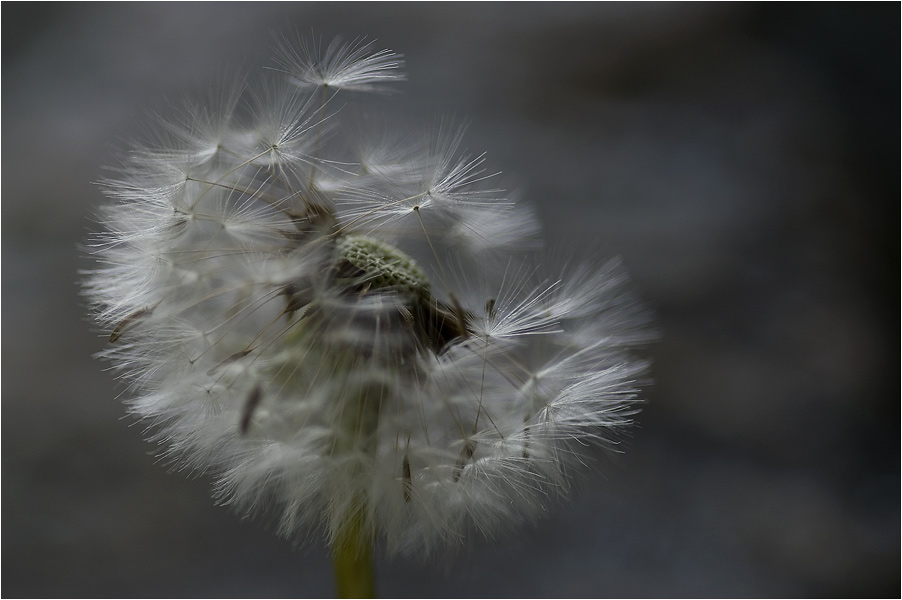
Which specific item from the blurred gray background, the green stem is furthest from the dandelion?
the blurred gray background

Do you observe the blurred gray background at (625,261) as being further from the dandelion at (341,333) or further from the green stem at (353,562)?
the green stem at (353,562)

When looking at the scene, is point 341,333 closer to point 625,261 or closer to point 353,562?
point 353,562

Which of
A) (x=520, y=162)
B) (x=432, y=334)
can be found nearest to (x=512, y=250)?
(x=432, y=334)

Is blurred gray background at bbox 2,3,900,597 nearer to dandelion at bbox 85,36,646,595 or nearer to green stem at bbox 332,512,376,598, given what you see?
dandelion at bbox 85,36,646,595

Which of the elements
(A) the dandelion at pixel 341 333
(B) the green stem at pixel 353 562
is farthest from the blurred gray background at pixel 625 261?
(B) the green stem at pixel 353 562

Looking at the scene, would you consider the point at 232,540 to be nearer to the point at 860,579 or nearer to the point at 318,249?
the point at 318,249
